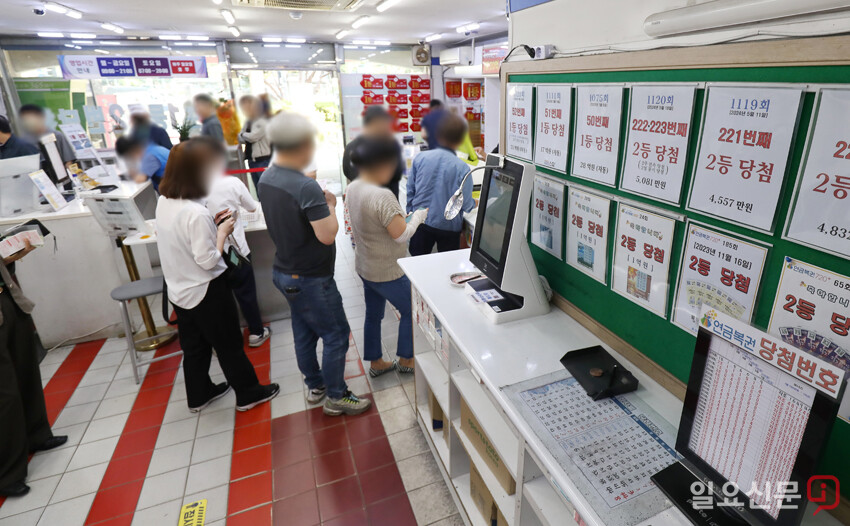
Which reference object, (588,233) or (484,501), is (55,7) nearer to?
(588,233)

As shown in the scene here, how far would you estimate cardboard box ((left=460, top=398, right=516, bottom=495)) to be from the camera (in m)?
1.51

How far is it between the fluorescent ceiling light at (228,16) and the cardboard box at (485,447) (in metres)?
5.45

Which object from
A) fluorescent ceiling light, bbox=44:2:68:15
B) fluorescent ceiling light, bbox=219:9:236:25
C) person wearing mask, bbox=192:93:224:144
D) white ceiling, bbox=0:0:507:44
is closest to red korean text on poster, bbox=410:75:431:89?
white ceiling, bbox=0:0:507:44

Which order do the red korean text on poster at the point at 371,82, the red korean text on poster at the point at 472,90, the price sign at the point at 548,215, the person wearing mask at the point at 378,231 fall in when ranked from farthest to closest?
the red korean text on poster at the point at 371,82 → the red korean text on poster at the point at 472,90 → the person wearing mask at the point at 378,231 → the price sign at the point at 548,215

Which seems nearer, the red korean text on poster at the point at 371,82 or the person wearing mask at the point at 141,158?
the person wearing mask at the point at 141,158

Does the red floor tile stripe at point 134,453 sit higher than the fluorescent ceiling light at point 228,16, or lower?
lower

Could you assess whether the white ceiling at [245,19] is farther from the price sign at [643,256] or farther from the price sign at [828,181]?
the price sign at [828,181]

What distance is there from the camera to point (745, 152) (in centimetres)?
99

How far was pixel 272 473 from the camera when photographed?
2.25 meters

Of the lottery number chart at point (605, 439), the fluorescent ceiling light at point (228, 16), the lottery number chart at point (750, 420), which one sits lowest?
the lottery number chart at point (605, 439)

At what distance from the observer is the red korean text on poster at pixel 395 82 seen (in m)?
6.51

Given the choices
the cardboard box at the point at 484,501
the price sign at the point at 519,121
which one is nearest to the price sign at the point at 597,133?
the price sign at the point at 519,121

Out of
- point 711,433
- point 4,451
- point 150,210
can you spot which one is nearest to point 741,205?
point 711,433

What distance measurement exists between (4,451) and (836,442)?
3.07 meters
